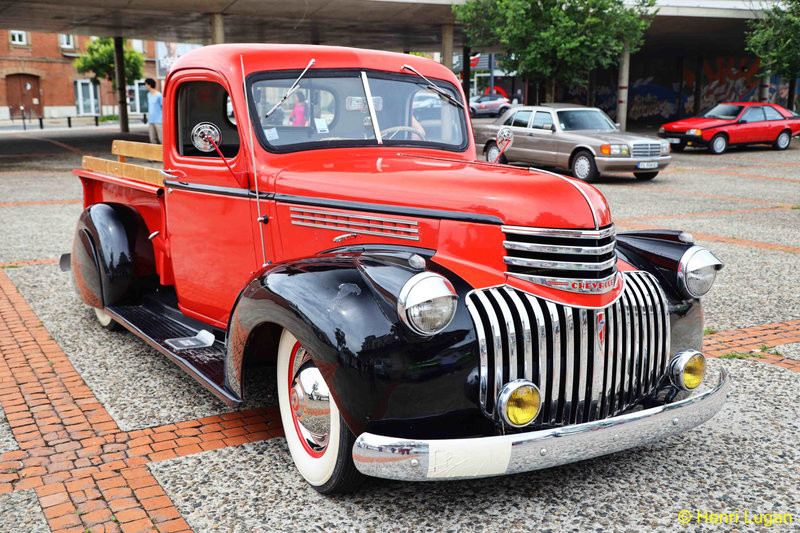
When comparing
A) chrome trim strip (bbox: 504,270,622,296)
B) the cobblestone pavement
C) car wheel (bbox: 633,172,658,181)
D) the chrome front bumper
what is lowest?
the cobblestone pavement

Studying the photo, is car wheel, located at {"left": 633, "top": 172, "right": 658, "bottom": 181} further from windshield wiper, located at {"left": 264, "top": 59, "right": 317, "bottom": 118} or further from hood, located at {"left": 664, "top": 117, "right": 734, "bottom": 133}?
windshield wiper, located at {"left": 264, "top": 59, "right": 317, "bottom": 118}

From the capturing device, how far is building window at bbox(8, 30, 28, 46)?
45428mm

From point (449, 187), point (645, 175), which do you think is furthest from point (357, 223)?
point (645, 175)

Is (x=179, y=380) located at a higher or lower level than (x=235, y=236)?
lower

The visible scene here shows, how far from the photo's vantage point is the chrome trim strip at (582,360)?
9.41 feet

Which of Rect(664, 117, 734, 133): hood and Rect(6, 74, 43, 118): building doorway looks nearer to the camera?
Rect(664, 117, 734, 133): hood

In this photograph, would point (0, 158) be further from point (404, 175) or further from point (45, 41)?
point (45, 41)

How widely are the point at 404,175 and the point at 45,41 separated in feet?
168

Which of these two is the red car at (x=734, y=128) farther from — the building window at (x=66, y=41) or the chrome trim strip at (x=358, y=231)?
the building window at (x=66, y=41)

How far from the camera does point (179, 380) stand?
4434 mm

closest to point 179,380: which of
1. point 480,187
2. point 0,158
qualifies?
point 480,187

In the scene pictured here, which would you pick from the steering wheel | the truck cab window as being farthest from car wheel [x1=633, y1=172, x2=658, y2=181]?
the truck cab window

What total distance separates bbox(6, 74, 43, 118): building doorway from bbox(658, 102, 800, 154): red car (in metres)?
40.8

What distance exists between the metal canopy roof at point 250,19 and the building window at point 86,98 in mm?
21889
